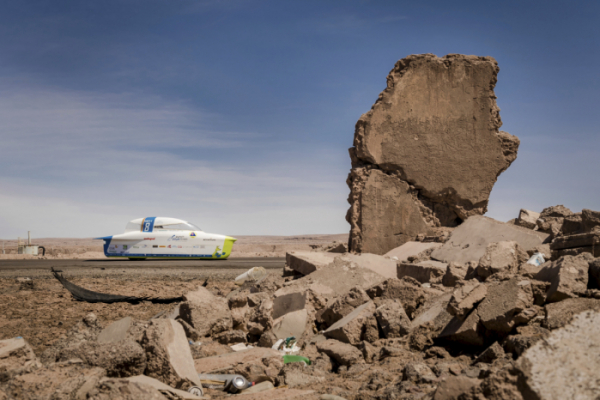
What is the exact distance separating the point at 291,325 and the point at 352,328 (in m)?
0.90

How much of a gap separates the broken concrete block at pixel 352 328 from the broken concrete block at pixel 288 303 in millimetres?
876

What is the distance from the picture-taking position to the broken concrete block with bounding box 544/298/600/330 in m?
3.06

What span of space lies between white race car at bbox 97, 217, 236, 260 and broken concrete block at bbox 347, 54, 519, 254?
8821 mm

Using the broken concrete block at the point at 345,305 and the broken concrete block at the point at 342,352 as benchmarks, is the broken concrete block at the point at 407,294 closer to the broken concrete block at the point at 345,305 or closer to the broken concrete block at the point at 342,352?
the broken concrete block at the point at 345,305

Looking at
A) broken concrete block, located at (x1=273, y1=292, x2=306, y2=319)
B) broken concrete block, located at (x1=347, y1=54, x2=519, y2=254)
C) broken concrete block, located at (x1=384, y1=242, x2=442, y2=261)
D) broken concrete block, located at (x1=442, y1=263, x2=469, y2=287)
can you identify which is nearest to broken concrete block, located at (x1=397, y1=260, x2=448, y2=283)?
broken concrete block, located at (x1=442, y1=263, x2=469, y2=287)

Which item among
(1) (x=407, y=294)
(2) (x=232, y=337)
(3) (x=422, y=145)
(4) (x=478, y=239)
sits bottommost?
(2) (x=232, y=337)

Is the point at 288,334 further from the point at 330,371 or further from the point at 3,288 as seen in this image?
the point at 3,288

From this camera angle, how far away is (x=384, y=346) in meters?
3.86

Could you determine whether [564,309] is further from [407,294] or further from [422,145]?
[422,145]

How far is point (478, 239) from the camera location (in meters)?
7.93

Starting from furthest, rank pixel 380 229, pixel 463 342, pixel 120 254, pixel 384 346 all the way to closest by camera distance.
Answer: pixel 120 254, pixel 380 229, pixel 384 346, pixel 463 342

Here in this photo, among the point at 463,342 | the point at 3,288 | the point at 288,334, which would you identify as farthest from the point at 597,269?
the point at 3,288

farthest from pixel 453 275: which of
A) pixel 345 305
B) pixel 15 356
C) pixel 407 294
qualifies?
pixel 15 356

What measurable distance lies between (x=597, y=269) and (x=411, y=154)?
6300 mm
